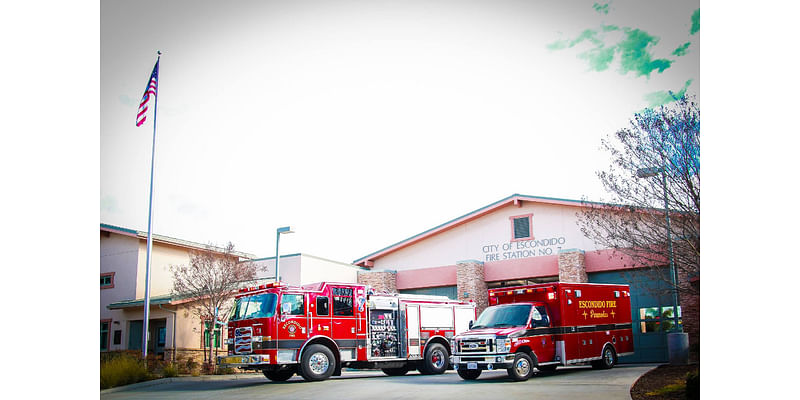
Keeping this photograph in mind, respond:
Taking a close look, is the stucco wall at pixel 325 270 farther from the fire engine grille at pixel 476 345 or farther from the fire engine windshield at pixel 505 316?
the fire engine grille at pixel 476 345

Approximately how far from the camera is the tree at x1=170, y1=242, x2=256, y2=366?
25438mm

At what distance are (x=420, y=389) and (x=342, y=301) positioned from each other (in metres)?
4.38

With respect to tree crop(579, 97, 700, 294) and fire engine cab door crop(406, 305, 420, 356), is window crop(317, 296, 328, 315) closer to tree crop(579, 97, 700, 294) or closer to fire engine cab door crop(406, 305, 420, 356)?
fire engine cab door crop(406, 305, 420, 356)

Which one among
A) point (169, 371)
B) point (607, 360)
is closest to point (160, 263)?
point (169, 371)

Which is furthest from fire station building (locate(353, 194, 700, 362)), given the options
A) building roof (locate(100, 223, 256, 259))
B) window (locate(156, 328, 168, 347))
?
window (locate(156, 328, 168, 347))

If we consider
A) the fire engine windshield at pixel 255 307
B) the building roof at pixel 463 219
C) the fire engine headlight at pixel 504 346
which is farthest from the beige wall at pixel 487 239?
the fire engine windshield at pixel 255 307

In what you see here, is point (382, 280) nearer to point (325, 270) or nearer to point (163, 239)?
point (325, 270)

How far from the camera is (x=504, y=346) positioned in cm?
1540

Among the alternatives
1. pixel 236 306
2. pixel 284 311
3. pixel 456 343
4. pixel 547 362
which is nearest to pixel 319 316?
pixel 284 311

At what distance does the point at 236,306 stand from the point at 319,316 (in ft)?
7.79

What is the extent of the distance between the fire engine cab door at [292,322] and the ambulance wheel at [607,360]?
7.79m

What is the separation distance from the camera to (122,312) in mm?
28875
